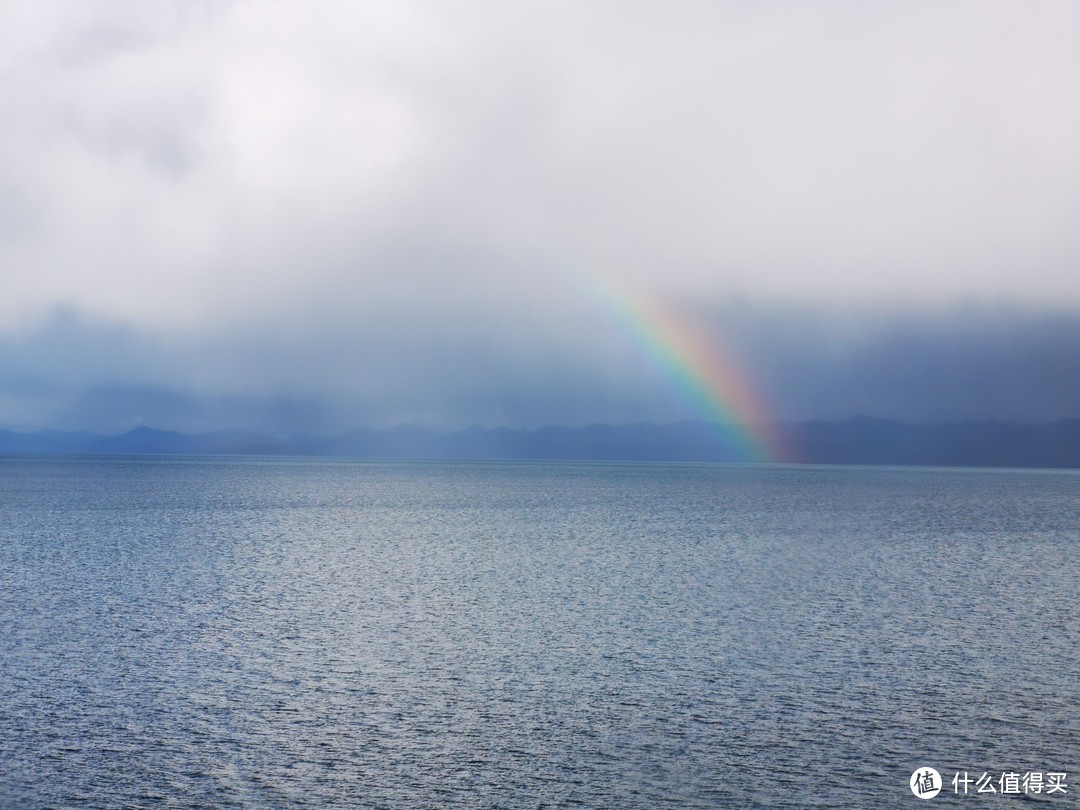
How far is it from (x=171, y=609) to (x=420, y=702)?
2842 centimetres

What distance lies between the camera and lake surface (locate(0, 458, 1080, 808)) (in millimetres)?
27406

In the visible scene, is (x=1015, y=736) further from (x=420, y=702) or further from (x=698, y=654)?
(x=420, y=702)

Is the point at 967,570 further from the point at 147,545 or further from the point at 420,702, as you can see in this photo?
the point at 147,545

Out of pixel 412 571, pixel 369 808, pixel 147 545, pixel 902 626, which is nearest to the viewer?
pixel 369 808

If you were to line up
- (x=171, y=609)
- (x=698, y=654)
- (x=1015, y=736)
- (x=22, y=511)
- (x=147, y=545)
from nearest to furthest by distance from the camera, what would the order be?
(x=1015, y=736), (x=698, y=654), (x=171, y=609), (x=147, y=545), (x=22, y=511)

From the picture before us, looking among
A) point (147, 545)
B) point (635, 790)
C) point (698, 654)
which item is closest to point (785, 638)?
point (698, 654)

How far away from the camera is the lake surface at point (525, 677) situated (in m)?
27.4

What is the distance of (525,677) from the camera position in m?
39.5

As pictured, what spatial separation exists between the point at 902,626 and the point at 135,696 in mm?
38811

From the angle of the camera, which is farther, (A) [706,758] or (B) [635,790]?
(A) [706,758]

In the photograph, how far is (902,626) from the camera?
52.2 meters

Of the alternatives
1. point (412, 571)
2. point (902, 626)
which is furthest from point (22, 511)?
point (902, 626)

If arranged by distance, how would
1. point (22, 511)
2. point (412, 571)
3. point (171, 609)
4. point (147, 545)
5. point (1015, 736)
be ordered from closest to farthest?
1. point (1015, 736)
2. point (171, 609)
3. point (412, 571)
4. point (147, 545)
5. point (22, 511)

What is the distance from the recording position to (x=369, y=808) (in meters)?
25.2
